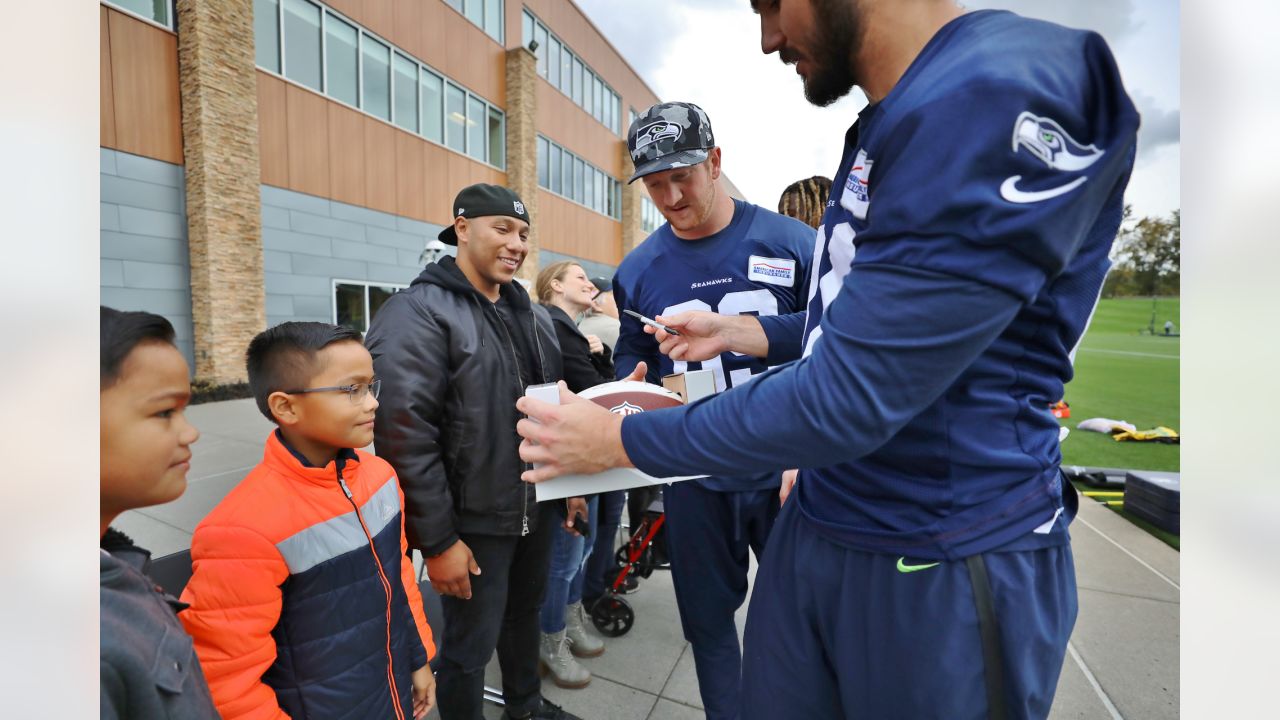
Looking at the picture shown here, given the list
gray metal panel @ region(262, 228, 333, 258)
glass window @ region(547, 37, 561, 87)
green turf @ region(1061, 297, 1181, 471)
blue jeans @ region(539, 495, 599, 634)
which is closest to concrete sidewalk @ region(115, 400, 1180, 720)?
blue jeans @ region(539, 495, 599, 634)

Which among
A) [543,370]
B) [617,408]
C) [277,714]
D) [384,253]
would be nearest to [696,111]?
[543,370]

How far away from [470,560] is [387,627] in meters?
0.36

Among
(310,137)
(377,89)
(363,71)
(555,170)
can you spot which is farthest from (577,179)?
(310,137)

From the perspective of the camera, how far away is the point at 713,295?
5.94 ft

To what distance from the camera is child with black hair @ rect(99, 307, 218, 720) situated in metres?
0.60

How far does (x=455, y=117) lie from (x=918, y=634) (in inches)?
280

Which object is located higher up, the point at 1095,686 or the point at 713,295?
the point at 713,295

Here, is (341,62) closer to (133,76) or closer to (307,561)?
(133,76)

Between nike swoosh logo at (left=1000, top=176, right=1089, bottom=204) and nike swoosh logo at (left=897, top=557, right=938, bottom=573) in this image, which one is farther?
nike swoosh logo at (left=897, top=557, right=938, bottom=573)

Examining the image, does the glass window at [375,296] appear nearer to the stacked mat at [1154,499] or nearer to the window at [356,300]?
the window at [356,300]

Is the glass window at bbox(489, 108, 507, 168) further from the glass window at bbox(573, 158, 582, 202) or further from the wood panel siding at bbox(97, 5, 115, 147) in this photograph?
the wood panel siding at bbox(97, 5, 115, 147)

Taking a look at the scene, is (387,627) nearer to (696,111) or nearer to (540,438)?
(540,438)

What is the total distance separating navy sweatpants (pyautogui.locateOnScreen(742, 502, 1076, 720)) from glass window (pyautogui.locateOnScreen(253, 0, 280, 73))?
540cm
